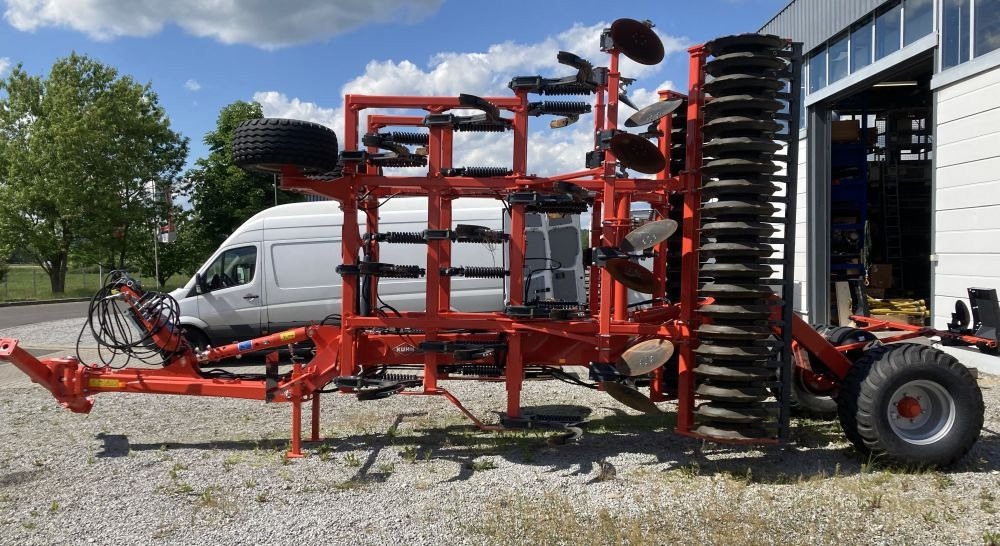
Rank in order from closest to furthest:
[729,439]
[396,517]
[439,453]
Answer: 1. [396,517]
2. [729,439]
3. [439,453]

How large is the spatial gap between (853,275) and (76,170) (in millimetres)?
29025

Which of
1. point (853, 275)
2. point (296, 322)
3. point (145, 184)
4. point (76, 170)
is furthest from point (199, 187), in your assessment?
point (853, 275)

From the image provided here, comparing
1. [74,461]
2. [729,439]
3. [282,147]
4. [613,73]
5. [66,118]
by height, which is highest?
[66,118]

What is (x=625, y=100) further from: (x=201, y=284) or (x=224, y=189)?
(x=224, y=189)

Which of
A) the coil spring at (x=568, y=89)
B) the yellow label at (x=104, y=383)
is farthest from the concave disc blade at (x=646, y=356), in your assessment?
the yellow label at (x=104, y=383)

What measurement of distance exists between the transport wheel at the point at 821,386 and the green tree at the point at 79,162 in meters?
29.6

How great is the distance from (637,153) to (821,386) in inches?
112

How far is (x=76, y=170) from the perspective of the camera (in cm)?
2831

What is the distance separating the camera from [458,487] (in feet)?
15.6

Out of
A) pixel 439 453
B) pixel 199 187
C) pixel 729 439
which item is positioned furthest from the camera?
pixel 199 187

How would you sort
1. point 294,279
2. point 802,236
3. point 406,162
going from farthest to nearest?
1. point 802,236
2. point 294,279
3. point 406,162

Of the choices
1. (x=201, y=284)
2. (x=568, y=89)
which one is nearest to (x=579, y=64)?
(x=568, y=89)

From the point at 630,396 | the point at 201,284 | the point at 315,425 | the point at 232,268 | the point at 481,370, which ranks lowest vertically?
the point at 315,425

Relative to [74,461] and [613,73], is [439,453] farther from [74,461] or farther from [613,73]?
[613,73]
